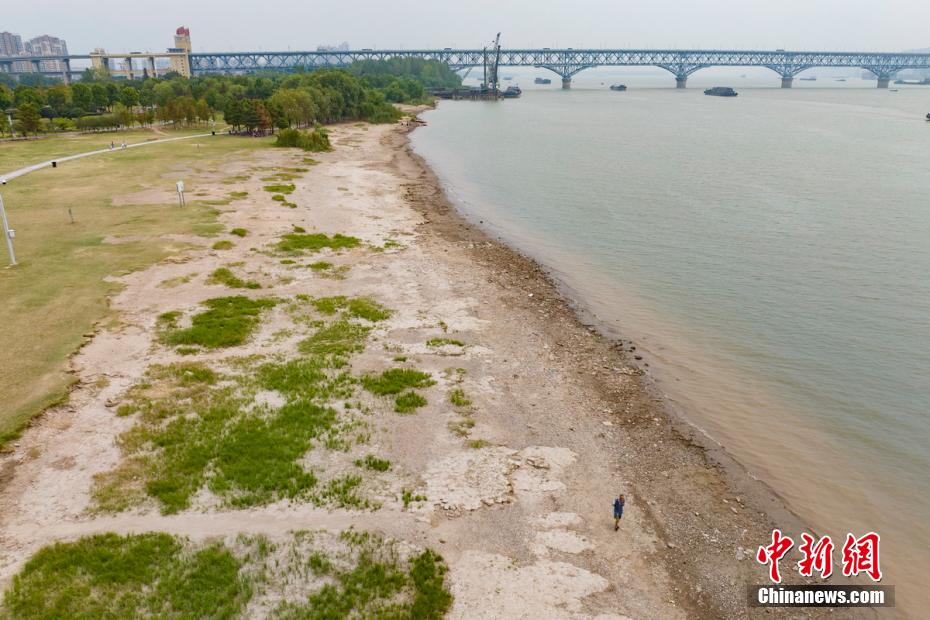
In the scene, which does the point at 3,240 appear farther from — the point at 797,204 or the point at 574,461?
the point at 797,204

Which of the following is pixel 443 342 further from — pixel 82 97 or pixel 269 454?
pixel 82 97

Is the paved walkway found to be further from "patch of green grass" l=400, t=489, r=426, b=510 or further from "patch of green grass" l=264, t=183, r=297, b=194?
"patch of green grass" l=400, t=489, r=426, b=510

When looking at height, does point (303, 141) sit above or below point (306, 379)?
above

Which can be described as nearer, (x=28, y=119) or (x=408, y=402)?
(x=408, y=402)

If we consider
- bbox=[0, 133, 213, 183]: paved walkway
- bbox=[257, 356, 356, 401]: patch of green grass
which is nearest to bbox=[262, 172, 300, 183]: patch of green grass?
bbox=[0, 133, 213, 183]: paved walkway

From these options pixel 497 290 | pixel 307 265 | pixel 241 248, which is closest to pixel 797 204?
pixel 497 290

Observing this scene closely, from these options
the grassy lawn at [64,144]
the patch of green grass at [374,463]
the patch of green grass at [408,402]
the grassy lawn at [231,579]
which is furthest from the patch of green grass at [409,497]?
the grassy lawn at [64,144]

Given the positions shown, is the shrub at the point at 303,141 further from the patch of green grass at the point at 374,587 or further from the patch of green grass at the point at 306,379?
the patch of green grass at the point at 374,587

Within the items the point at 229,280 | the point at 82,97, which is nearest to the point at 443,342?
the point at 229,280
